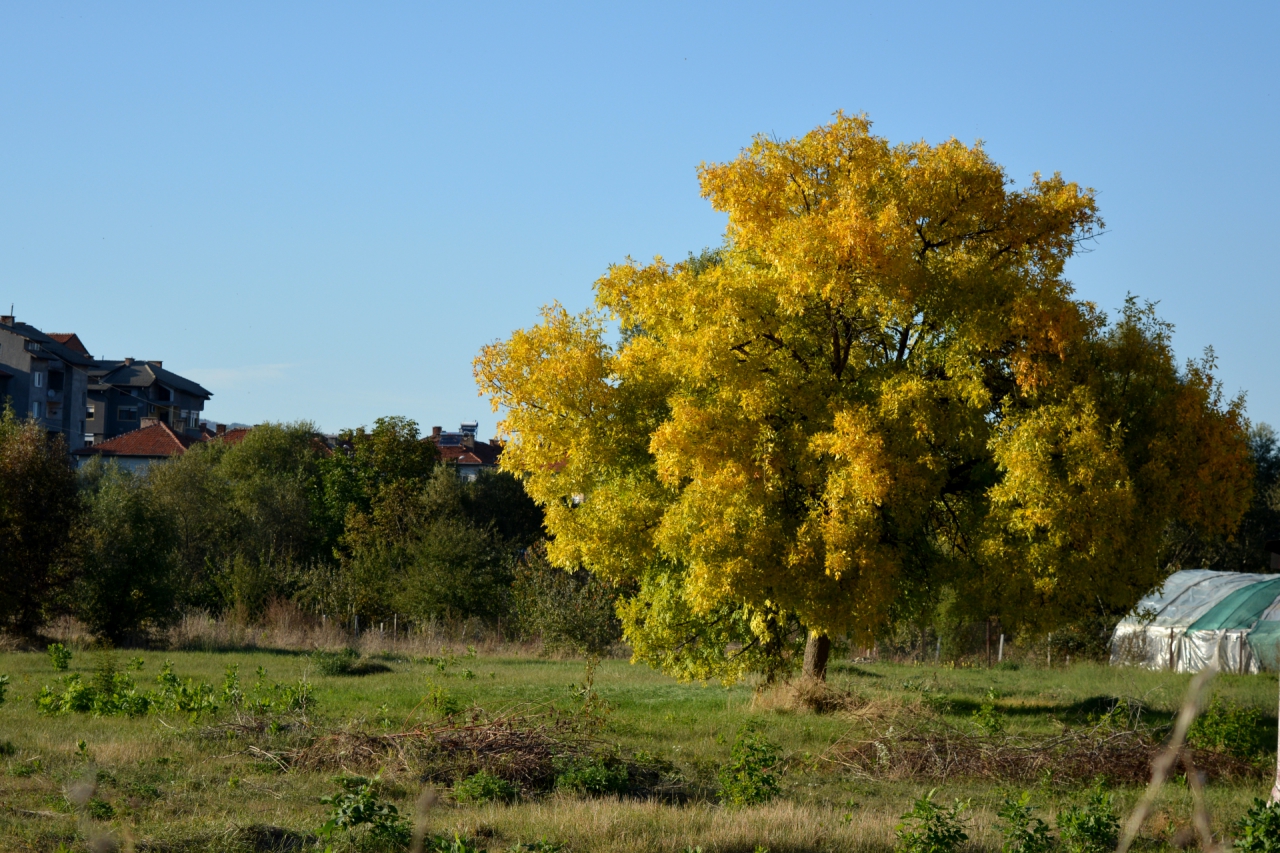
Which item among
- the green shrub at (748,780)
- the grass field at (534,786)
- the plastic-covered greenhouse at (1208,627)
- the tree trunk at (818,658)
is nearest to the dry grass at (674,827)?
the grass field at (534,786)

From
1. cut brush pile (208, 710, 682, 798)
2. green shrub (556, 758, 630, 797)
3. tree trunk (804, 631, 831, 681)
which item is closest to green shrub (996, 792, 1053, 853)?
cut brush pile (208, 710, 682, 798)

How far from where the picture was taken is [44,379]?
255ft

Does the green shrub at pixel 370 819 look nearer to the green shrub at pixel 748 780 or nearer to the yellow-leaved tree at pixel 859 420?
the green shrub at pixel 748 780

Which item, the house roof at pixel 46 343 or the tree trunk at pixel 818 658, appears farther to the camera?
the house roof at pixel 46 343

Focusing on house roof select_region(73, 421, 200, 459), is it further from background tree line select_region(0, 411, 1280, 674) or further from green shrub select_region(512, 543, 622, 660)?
green shrub select_region(512, 543, 622, 660)

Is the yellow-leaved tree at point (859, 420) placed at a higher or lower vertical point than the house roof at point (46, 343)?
lower

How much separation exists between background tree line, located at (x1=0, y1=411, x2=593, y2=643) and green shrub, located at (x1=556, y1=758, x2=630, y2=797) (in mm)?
18596

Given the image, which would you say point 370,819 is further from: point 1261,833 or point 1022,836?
point 1261,833

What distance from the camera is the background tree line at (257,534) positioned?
87.4ft

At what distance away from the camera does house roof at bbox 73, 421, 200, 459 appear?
74812 millimetres

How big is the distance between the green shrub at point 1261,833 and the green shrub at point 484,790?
6.30 meters

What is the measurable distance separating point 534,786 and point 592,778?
2.01 feet

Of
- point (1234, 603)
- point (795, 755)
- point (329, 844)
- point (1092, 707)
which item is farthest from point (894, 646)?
point (329, 844)

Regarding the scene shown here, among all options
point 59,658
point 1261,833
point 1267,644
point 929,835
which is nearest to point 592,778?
point 929,835
